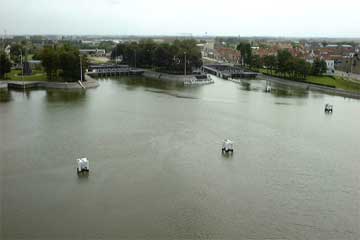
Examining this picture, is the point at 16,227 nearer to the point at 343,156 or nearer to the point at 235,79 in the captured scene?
the point at 343,156

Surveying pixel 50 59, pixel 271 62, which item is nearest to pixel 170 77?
pixel 271 62

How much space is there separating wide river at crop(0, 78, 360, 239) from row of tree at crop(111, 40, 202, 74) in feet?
31.3

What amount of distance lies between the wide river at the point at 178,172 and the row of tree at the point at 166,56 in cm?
955

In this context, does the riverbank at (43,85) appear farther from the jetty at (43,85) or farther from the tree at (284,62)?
the tree at (284,62)

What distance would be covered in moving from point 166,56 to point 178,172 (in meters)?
17.0

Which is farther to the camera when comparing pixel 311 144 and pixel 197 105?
pixel 197 105

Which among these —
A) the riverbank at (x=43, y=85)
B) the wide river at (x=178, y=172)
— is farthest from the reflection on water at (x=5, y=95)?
the wide river at (x=178, y=172)

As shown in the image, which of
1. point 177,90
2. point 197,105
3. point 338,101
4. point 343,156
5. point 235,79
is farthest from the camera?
point 235,79

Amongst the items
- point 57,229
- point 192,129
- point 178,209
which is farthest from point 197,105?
point 57,229

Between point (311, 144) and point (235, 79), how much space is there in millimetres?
14147

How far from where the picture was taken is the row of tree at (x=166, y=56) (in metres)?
22.9

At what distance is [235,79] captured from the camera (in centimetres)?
2320

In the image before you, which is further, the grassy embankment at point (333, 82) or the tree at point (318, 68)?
the tree at point (318, 68)

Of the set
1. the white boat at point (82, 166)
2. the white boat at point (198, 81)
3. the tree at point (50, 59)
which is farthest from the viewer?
the white boat at point (198, 81)
